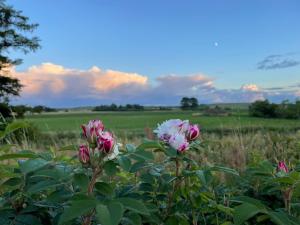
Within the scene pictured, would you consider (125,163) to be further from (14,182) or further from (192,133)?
(14,182)

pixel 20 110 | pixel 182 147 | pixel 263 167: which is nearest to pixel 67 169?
pixel 182 147

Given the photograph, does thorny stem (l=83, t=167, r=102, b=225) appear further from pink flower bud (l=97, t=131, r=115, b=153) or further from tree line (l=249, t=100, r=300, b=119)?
tree line (l=249, t=100, r=300, b=119)

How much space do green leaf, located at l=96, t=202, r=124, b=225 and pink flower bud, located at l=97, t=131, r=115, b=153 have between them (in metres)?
0.24

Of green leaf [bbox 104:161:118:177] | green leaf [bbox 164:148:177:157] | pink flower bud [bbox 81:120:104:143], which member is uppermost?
pink flower bud [bbox 81:120:104:143]

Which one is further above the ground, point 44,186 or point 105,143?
point 105,143

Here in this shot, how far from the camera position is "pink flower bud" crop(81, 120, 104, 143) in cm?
163

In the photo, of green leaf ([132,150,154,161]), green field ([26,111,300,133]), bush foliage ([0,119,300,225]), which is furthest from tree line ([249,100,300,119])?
green leaf ([132,150,154,161])

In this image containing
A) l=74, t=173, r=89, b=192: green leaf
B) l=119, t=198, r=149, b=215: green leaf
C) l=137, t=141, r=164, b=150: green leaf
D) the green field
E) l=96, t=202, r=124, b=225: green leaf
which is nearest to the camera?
l=96, t=202, r=124, b=225: green leaf

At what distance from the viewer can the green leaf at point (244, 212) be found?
1490 millimetres

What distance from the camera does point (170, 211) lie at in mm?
1976

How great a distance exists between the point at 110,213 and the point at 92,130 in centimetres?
39

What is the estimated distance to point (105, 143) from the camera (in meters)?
1.57

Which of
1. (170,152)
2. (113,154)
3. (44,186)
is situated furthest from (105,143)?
(170,152)

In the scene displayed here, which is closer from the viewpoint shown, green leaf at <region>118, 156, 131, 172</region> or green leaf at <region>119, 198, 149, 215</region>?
green leaf at <region>119, 198, 149, 215</region>
